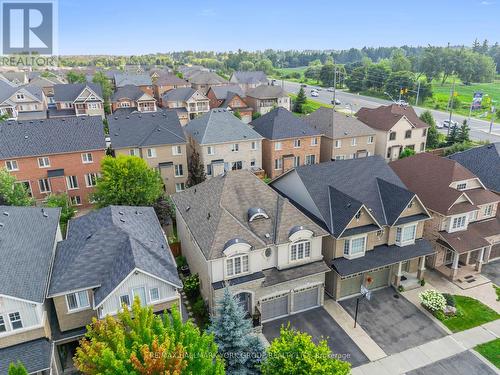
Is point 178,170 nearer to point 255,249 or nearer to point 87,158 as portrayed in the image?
point 87,158

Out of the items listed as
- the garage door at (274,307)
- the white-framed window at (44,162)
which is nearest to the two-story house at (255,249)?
the garage door at (274,307)

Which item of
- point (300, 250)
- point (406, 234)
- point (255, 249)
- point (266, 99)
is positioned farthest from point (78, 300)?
point (266, 99)

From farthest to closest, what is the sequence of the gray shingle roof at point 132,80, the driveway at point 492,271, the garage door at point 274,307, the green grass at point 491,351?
1. the gray shingle roof at point 132,80
2. the driveway at point 492,271
3. the garage door at point 274,307
4. the green grass at point 491,351

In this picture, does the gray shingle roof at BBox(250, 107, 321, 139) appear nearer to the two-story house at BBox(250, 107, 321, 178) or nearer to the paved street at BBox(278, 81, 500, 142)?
the two-story house at BBox(250, 107, 321, 178)

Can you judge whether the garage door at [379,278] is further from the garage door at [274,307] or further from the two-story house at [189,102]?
the two-story house at [189,102]

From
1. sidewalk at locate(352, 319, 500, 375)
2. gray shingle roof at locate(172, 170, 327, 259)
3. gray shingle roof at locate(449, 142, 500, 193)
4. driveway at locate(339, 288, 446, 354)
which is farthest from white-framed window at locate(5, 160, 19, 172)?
gray shingle roof at locate(449, 142, 500, 193)

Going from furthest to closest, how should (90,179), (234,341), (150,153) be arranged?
(150,153), (90,179), (234,341)
